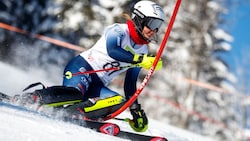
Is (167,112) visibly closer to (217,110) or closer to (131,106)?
(217,110)

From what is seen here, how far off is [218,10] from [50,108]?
1465cm

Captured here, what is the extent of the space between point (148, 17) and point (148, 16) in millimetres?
11

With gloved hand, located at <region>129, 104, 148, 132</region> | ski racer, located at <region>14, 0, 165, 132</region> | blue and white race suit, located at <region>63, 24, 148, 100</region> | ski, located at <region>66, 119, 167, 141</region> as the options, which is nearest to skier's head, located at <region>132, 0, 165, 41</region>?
ski racer, located at <region>14, 0, 165, 132</region>

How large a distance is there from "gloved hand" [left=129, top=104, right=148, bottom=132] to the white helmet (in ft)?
2.67

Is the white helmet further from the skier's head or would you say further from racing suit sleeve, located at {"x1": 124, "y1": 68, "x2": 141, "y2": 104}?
racing suit sleeve, located at {"x1": 124, "y1": 68, "x2": 141, "y2": 104}

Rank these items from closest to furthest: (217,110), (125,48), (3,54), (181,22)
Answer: (125,48)
(3,54)
(181,22)
(217,110)

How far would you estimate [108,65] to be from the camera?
5426 millimetres

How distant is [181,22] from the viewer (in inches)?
813

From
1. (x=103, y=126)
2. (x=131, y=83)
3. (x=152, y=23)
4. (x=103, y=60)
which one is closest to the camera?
(x=103, y=126)

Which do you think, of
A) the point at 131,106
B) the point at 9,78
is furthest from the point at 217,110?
the point at 131,106

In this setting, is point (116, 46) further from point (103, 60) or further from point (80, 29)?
point (80, 29)

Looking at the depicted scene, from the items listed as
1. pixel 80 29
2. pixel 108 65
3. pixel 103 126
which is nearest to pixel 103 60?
pixel 108 65

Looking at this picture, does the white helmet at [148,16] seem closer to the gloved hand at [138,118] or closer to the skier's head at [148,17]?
the skier's head at [148,17]

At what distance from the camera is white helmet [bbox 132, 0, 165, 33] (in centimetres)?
523
